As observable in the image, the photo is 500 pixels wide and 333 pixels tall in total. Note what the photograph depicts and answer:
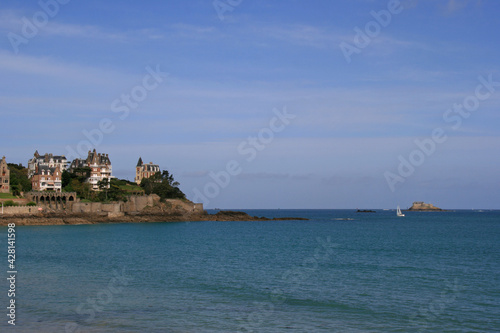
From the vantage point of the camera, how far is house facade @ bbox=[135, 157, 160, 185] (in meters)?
116

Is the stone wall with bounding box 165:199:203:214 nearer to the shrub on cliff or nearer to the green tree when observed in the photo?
the shrub on cliff

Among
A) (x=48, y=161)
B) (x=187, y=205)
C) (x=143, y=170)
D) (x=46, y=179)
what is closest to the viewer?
(x=46, y=179)

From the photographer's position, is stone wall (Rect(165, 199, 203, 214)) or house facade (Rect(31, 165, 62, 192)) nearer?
house facade (Rect(31, 165, 62, 192))

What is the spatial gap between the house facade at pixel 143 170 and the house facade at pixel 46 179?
2565 cm

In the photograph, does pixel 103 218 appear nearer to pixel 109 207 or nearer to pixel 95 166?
pixel 109 207

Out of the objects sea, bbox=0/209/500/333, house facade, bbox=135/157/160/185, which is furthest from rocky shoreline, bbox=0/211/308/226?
sea, bbox=0/209/500/333

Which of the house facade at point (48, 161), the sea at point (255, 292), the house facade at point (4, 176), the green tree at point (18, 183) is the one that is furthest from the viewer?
the house facade at point (48, 161)

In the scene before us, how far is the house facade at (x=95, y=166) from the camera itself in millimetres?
97438

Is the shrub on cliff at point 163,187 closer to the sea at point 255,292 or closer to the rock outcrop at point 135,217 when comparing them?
the rock outcrop at point 135,217

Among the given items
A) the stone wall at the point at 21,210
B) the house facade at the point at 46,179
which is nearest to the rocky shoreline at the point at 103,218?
the stone wall at the point at 21,210

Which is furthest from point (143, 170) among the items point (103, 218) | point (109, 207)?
point (103, 218)

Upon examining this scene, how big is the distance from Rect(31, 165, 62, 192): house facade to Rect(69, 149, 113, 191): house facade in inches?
239

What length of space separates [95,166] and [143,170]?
18681mm

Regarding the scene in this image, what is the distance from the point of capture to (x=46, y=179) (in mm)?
89500
